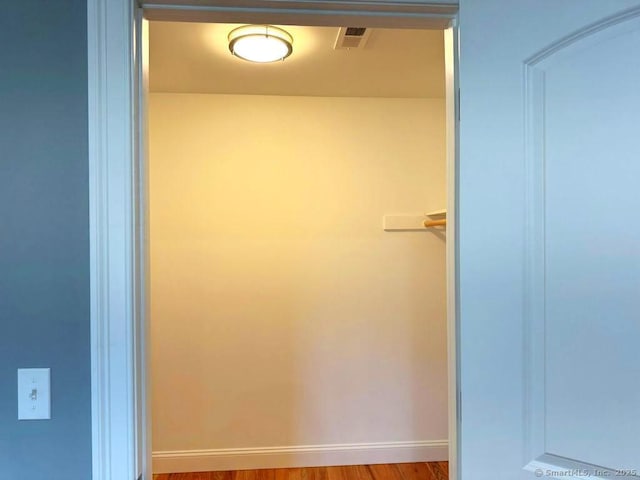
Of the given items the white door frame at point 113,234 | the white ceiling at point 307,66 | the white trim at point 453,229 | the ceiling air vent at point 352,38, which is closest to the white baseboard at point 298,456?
the white trim at point 453,229

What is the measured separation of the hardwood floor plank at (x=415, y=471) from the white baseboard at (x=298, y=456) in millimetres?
33

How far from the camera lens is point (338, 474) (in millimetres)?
2488

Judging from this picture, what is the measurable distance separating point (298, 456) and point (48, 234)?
2209 millimetres

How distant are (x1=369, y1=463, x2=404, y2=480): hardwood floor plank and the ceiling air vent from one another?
7.83ft

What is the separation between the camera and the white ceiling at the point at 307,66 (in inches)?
66.9

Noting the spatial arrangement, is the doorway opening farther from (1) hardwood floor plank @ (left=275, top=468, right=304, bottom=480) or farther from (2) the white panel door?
(2) the white panel door

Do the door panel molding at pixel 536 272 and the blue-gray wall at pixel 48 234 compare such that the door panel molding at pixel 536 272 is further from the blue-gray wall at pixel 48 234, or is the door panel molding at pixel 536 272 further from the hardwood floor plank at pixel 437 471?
the hardwood floor plank at pixel 437 471

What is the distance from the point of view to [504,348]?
0.90 meters

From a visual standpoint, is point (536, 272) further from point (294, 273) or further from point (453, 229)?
point (294, 273)

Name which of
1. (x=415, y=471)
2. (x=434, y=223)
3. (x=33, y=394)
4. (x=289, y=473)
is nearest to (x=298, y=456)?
(x=289, y=473)

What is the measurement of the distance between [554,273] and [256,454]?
89.5 inches

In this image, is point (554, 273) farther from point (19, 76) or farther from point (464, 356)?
point (19, 76)

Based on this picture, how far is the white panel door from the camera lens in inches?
31.3

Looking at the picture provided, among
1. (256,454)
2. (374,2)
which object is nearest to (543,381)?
(374,2)
